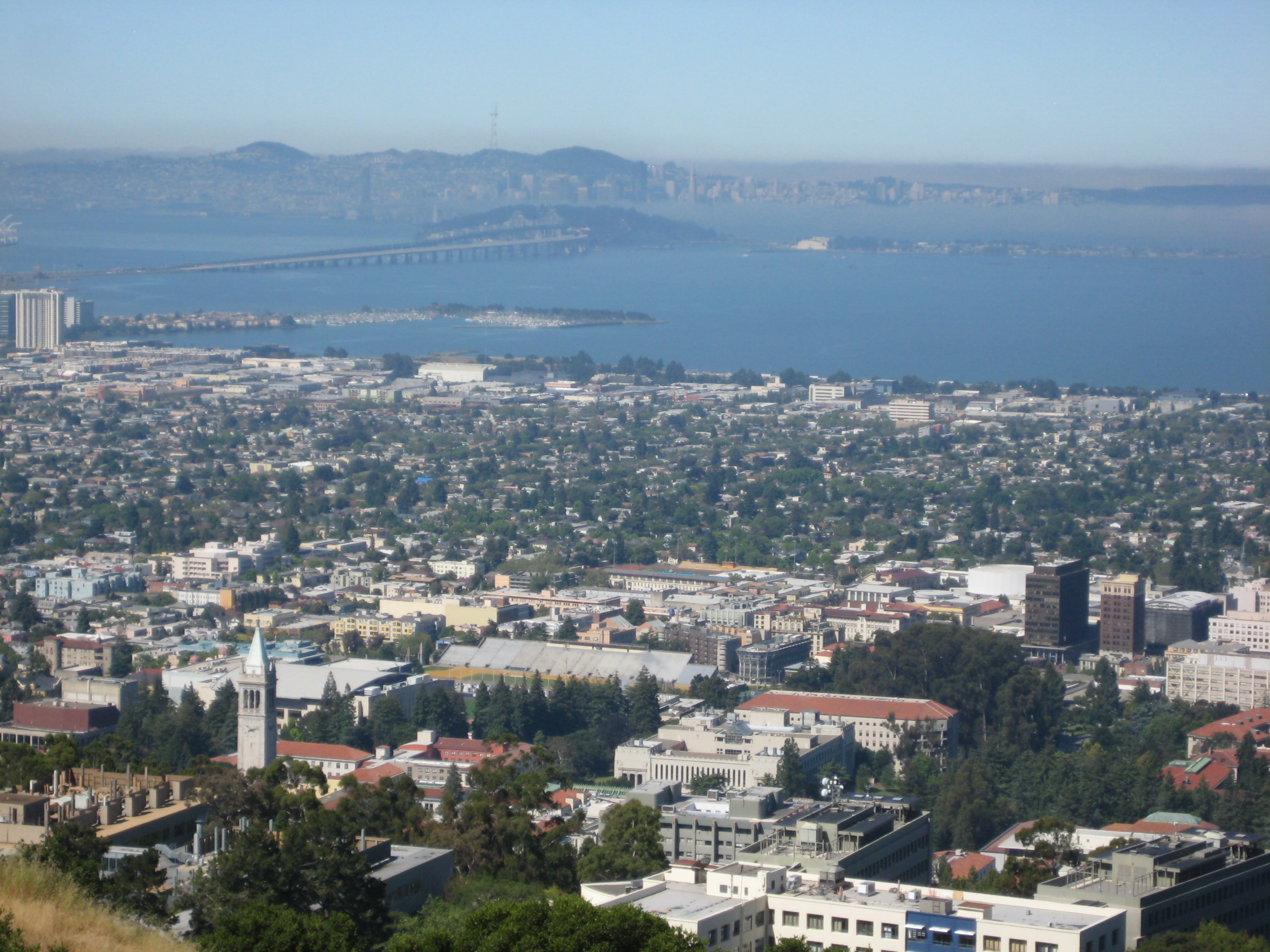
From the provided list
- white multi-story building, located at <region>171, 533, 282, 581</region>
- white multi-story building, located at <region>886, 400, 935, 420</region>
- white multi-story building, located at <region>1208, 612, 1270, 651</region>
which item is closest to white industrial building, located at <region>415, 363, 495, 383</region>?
white multi-story building, located at <region>886, 400, 935, 420</region>

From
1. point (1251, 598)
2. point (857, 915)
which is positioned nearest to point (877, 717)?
point (1251, 598)

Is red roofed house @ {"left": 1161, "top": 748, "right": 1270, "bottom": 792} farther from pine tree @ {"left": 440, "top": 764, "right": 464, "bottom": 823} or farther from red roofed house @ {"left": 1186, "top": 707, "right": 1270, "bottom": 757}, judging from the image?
pine tree @ {"left": 440, "top": 764, "right": 464, "bottom": 823}

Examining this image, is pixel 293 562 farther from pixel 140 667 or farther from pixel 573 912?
pixel 573 912

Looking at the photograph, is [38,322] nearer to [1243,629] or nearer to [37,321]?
[37,321]

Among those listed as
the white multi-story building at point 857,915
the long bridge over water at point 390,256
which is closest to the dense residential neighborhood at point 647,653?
the white multi-story building at point 857,915

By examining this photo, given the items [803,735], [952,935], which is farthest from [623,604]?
[952,935]

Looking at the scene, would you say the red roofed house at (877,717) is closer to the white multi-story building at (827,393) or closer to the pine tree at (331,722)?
the pine tree at (331,722)
